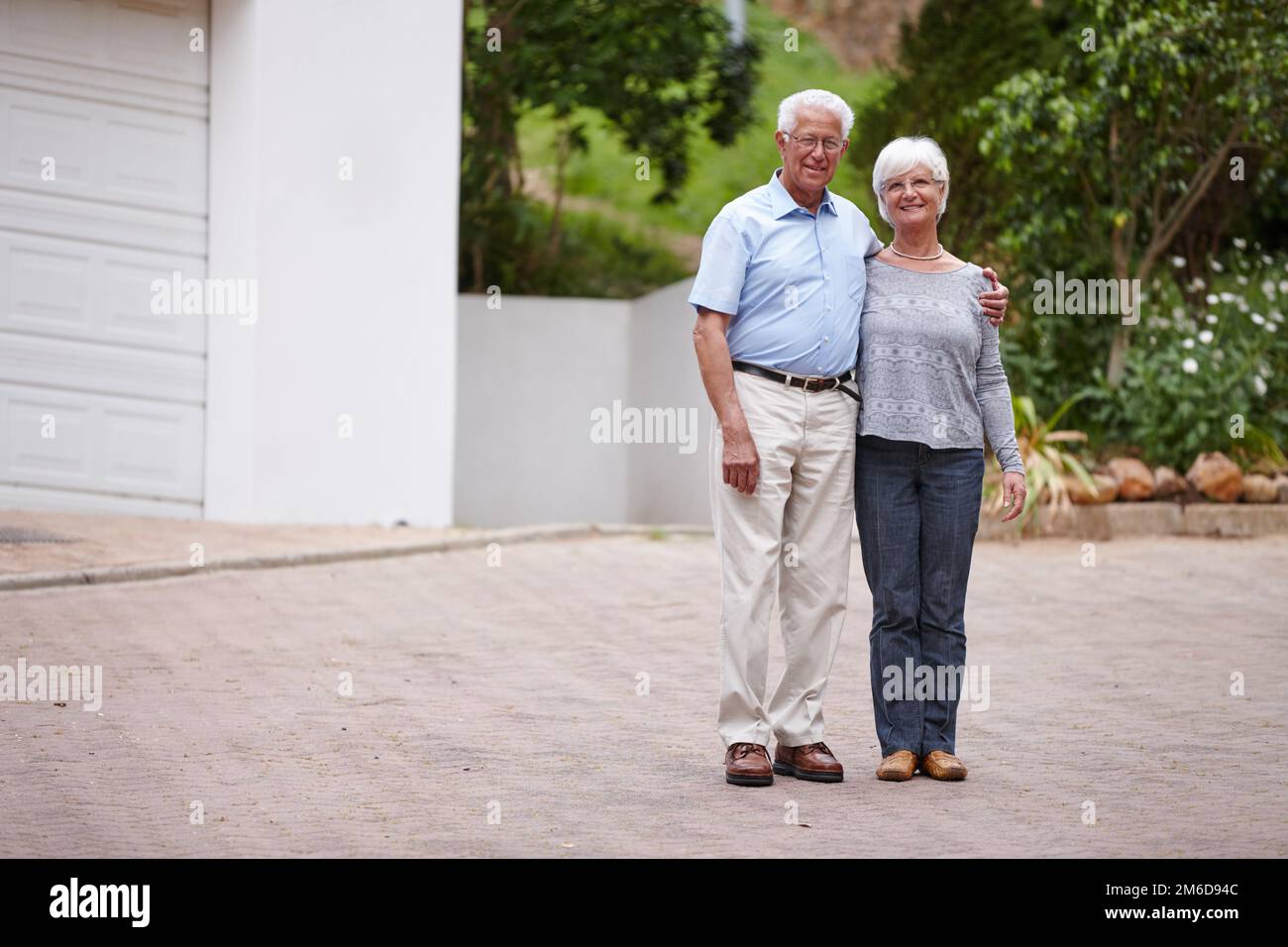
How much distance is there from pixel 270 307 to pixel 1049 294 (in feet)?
20.1

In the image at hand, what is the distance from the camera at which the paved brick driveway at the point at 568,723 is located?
4.60 meters

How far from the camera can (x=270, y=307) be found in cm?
1110

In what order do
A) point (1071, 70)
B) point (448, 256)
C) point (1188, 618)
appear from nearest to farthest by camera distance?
point (1188, 618), point (448, 256), point (1071, 70)

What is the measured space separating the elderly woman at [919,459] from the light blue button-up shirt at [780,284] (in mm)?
151

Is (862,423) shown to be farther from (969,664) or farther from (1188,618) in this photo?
(1188,618)

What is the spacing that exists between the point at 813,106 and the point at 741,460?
1113 millimetres

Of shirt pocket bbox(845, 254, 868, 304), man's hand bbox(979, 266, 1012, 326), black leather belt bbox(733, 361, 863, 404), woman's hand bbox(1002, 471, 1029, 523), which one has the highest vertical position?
shirt pocket bbox(845, 254, 868, 304)

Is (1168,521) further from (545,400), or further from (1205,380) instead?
(545,400)

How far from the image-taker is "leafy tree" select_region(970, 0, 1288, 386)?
11938 millimetres

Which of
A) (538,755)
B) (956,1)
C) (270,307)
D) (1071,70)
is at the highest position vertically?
(956,1)

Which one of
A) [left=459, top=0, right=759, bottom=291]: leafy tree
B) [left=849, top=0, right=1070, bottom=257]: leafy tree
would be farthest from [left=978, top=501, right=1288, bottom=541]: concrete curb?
[left=459, top=0, right=759, bottom=291]: leafy tree

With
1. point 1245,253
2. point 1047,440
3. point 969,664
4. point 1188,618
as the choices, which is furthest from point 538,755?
point 1245,253

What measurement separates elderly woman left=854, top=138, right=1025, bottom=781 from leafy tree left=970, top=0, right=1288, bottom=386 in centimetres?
724

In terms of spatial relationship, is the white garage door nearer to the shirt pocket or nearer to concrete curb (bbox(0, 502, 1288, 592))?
concrete curb (bbox(0, 502, 1288, 592))
